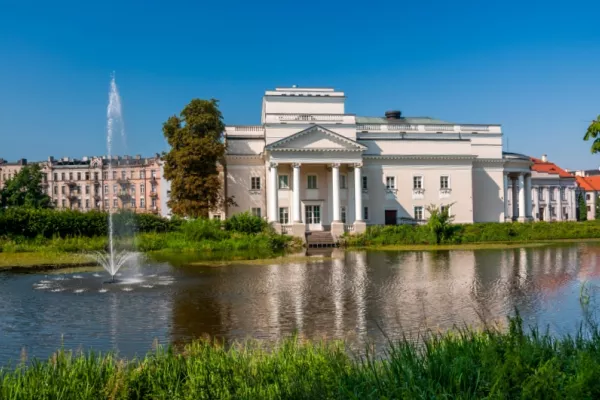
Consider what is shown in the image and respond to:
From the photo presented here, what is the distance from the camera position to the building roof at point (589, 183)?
10762cm

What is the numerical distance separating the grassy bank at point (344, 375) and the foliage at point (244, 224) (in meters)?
34.9

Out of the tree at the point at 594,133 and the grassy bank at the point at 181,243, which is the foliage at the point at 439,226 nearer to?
the grassy bank at the point at 181,243

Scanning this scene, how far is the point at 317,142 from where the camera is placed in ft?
160

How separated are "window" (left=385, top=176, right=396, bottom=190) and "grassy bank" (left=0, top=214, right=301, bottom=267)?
14.4 m

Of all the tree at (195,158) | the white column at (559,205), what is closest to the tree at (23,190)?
the tree at (195,158)

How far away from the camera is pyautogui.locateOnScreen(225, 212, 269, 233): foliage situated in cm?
4284

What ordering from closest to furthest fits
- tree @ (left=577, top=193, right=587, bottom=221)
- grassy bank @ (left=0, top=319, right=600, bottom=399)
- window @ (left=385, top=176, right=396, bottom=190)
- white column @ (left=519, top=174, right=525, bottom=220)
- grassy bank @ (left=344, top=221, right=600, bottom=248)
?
grassy bank @ (left=0, top=319, right=600, bottom=399) → grassy bank @ (left=344, top=221, right=600, bottom=248) → window @ (left=385, top=176, right=396, bottom=190) → white column @ (left=519, top=174, right=525, bottom=220) → tree @ (left=577, top=193, right=587, bottom=221)

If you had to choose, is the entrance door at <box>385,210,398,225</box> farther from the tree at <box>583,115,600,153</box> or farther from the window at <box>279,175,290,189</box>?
the tree at <box>583,115,600,153</box>

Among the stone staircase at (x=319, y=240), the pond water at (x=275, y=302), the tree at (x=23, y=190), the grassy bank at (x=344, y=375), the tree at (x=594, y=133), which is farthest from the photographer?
the tree at (x=23, y=190)

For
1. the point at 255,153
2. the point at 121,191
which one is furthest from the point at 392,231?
the point at 121,191

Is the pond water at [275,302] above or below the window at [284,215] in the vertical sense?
below

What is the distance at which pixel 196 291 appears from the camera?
18.6 m

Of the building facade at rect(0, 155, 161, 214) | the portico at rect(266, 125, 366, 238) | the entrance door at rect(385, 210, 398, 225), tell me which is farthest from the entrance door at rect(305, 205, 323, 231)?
the building facade at rect(0, 155, 161, 214)

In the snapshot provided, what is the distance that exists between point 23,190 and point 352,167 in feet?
173
